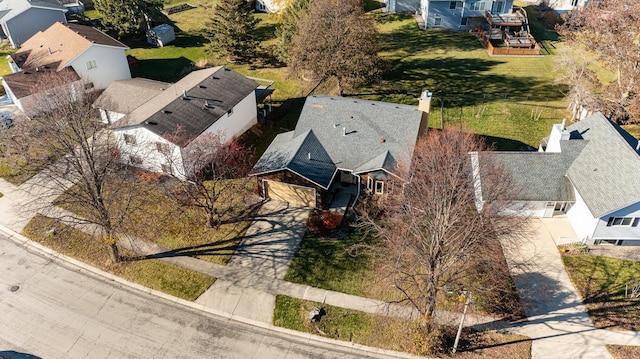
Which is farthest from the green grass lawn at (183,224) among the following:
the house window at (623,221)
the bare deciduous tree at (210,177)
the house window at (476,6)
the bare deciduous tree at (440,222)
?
the house window at (476,6)

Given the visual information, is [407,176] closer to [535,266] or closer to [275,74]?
[535,266]

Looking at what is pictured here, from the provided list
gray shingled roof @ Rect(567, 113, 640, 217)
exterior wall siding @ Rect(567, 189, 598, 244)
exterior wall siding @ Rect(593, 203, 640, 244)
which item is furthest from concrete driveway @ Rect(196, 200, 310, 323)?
exterior wall siding @ Rect(593, 203, 640, 244)

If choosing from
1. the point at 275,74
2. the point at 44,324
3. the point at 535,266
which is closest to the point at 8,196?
the point at 44,324

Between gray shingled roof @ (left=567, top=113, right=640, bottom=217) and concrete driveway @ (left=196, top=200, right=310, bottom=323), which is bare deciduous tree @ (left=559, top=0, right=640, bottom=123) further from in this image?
concrete driveway @ (left=196, top=200, right=310, bottom=323)

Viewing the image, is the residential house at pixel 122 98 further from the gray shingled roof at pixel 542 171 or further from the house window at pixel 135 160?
the gray shingled roof at pixel 542 171

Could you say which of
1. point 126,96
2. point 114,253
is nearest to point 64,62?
point 126,96
